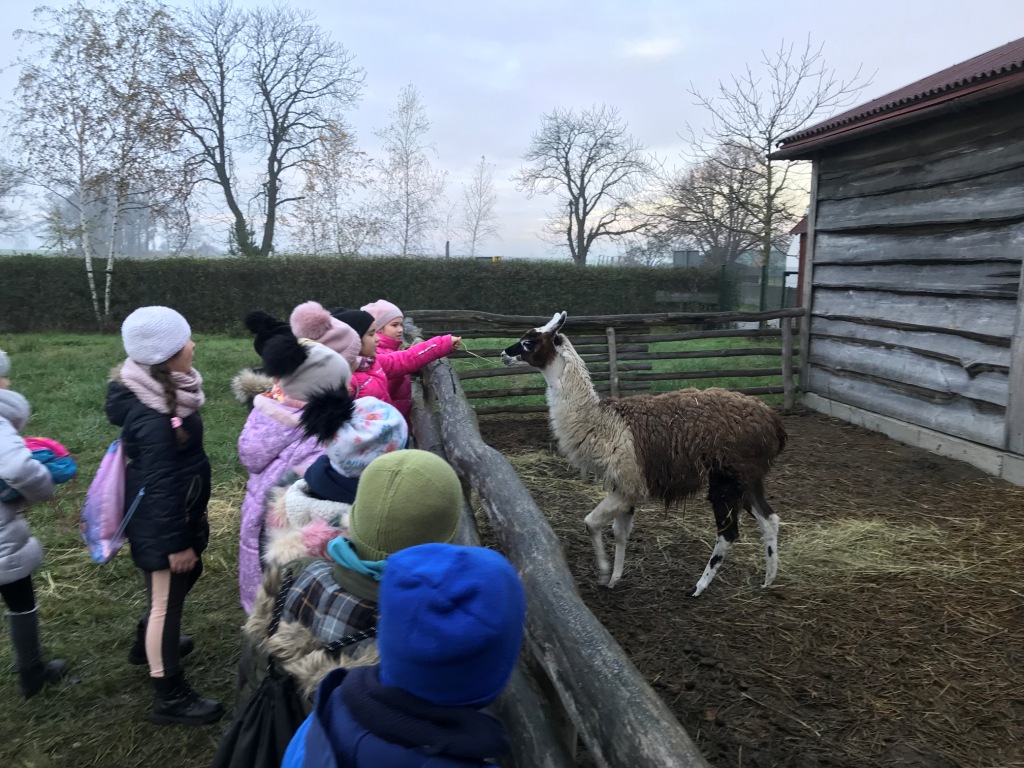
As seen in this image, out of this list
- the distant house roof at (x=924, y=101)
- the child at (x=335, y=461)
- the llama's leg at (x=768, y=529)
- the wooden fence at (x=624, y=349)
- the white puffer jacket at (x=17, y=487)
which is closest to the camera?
the child at (x=335, y=461)

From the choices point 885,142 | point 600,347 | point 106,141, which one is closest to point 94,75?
point 106,141

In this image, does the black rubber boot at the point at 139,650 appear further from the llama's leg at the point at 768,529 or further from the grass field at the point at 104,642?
the llama's leg at the point at 768,529

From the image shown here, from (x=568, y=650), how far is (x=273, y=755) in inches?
28.0

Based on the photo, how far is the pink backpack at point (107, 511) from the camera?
2.66m

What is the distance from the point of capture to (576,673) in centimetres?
Result: 163

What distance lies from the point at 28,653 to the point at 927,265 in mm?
8068

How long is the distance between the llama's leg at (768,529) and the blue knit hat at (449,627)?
3.47m

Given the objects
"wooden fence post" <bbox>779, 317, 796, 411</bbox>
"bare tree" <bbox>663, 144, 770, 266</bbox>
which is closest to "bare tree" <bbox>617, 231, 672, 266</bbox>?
"bare tree" <bbox>663, 144, 770, 266</bbox>

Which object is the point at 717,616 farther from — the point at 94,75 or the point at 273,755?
the point at 94,75

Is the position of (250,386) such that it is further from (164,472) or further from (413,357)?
(413,357)

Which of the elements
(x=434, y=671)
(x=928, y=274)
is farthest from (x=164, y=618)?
(x=928, y=274)

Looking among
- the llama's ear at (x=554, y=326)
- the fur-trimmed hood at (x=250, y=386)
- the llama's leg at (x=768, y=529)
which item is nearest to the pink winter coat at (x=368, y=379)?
the fur-trimmed hood at (x=250, y=386)

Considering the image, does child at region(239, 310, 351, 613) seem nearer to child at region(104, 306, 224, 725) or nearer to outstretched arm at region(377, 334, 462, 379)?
child at region(104, 306, 224, 725)

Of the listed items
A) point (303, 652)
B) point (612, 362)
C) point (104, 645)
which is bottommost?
point (104, 645)
